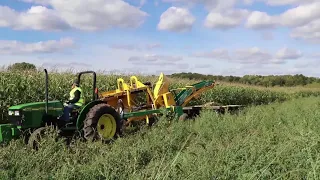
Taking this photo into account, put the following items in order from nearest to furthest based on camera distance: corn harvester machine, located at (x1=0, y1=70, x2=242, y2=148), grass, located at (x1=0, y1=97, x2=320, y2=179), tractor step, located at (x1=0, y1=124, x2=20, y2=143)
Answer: grass, located at (x1=0, y1=97, x2=320, y2=179) < tractor step, located at (x1=0, y1=124, x2=20, y2=143) < corn harvester machine, located at (x1=0, y1=70, x2=242, y2=148)

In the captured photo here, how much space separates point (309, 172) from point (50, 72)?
40.1ft

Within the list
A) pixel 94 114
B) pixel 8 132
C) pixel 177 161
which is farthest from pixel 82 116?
pixel 177 161

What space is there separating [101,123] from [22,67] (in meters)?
6.21

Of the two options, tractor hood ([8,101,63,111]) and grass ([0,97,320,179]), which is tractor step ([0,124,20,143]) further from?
grass ([0,97,320,179])

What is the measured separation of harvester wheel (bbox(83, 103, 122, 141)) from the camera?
8648 millimetres

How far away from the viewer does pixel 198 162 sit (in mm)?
4496

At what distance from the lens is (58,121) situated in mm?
8656

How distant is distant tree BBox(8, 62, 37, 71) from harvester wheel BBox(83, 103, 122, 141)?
17.7 feet

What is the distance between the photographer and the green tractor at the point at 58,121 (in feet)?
25.5

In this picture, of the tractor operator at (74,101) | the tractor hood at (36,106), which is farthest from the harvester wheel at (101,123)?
the tractor hood at (36,106)

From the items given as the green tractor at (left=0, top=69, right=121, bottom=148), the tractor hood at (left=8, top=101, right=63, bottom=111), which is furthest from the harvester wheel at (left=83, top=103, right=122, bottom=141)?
the tractor hood at (left=8, top=101, right=63, bottom=111)

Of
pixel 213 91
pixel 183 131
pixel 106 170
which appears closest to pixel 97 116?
pixel 183 131

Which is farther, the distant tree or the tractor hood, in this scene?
the distant tree

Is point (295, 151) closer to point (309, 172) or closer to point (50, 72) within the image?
point (309, 172)
